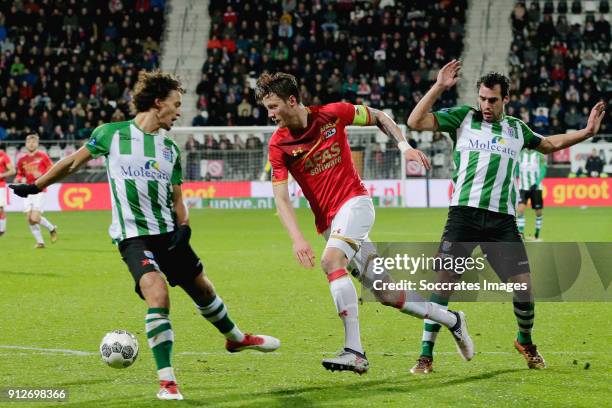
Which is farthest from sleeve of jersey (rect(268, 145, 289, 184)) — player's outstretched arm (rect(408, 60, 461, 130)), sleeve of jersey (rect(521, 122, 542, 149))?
sleeve of jersey (rect(521, 122, 542, 149))

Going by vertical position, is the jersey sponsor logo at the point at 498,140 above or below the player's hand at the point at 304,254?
above

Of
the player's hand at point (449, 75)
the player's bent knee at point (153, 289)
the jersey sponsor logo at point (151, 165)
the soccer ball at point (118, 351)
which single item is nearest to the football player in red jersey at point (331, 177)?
the player's hand at point (449, 75)

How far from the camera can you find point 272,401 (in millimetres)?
6648

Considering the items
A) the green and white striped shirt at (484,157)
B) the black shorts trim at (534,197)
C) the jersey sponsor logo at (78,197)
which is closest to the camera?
the green and white striped shirt at (484,157)

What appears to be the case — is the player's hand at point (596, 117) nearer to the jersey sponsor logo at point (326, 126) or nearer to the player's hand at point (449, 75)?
the player's hand at point (449, 75)

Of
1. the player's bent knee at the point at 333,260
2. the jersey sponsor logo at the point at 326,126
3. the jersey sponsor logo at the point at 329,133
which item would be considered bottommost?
the player's bent knee at the point at 333,260

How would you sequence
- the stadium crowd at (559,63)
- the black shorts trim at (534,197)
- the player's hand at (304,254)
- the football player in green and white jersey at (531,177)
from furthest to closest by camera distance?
the stadium crowd at (559,63)
the football player in green and white jersey at (531,177)
the black shorts trim at (534,197)
the player's hand at (304,254)

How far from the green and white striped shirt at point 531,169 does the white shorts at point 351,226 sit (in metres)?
14.9

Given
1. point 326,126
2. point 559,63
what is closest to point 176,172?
point 326,126

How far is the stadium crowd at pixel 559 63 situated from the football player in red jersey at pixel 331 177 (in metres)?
27.4

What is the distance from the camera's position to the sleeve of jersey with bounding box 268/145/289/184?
750cm

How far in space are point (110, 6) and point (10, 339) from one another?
3220cm

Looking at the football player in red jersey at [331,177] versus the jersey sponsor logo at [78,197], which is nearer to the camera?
the football player in red jersey at [331,177]

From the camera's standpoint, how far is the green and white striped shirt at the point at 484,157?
7891 millimetres
